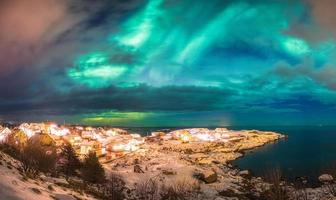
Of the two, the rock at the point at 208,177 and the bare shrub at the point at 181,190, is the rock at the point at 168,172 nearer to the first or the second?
the bare shrub at the point at 181,190

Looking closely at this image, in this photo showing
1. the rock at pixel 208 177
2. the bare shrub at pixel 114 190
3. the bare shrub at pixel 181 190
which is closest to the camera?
the bare shrub at pixel 114 190

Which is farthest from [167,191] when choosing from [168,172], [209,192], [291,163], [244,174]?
[291,163]

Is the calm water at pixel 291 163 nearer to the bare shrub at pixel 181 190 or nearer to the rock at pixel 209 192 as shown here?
the rock at pixel 209 192

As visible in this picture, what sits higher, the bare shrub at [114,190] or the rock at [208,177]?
the bare shrub at [114,190]

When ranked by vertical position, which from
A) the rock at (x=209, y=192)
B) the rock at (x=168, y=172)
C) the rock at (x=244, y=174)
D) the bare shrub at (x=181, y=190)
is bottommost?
the rock at (x=244, y=174)

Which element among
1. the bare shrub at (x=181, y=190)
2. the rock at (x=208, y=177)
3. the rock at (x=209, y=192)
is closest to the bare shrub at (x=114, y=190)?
the bare shrub at (x=181, y=190)

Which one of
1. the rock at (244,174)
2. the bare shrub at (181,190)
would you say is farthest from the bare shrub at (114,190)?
the rock at (244,174)

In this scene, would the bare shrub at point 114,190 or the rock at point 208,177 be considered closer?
the bare shrub at point 114,190

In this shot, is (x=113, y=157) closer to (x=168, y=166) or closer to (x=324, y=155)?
(x=168, y=166)

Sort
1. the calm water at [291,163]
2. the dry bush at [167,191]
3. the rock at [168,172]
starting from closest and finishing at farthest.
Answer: the dry bush at [167,191]
the rock at [168,172]
the calm water at [291,163]

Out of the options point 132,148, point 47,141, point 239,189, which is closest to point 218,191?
point 239,189

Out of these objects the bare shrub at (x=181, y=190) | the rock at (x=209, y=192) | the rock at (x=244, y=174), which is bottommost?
the rock at (x=244, y=174)
